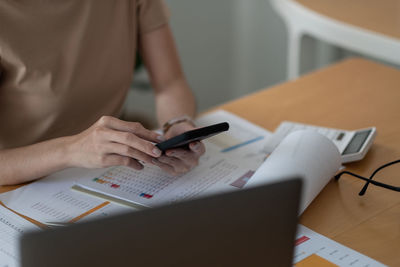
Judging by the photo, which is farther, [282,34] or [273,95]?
[282,34]

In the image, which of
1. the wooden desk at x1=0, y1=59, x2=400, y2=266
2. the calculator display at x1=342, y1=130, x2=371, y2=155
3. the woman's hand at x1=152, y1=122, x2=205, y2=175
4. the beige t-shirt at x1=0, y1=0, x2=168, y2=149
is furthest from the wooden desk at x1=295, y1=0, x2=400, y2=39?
the woman's hand at x1=152, y1=122, x2=205, y2=175

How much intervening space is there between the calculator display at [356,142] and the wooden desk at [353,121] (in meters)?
0.03

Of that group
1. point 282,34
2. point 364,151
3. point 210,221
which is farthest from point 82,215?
point 282,34

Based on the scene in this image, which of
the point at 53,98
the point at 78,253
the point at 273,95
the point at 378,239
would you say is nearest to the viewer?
the point at 78,253

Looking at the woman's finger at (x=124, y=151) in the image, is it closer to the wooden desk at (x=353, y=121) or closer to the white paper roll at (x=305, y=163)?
the white paper roll at (x=305, y=163)

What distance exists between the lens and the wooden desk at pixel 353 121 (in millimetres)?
998

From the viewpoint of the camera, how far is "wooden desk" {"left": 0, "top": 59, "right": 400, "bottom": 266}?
100cm

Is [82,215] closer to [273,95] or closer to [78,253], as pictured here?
[78,253]

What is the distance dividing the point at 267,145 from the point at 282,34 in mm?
1886

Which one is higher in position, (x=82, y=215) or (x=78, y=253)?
(x=78, y=253)

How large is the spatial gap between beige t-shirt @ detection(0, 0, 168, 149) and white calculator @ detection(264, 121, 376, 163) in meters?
0.43

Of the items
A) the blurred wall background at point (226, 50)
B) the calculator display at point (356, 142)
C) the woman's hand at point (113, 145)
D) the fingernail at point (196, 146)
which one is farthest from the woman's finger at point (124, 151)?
the blurred wall background at point (226, 50)

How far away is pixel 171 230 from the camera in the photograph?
613mm

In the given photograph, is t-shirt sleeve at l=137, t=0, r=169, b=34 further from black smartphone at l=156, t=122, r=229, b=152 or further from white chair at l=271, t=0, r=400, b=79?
white chair at l=271, t=0, r=400, b=79
